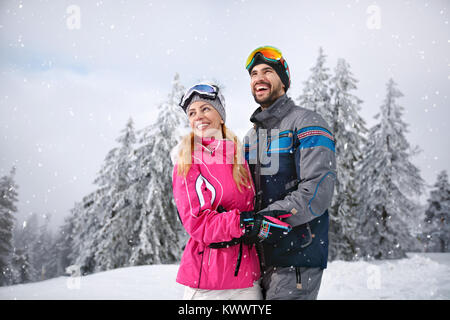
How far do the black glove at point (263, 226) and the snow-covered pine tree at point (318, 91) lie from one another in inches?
614

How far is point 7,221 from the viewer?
84.7 ft

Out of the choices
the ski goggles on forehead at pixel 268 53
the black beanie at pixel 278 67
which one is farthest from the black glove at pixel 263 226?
the ski goggles on forehead at pixel 268 53

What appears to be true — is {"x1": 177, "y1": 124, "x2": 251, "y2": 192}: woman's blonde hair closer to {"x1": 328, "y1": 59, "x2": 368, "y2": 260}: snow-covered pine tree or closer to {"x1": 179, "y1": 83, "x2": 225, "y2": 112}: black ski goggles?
{"x1": 179, "y1": 83, "x2": 225, "y2": 112}: black ski goggles

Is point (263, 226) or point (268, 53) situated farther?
point (268, 53)

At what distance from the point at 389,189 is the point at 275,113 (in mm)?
18730

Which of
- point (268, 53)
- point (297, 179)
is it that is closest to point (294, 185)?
point (297, 179)

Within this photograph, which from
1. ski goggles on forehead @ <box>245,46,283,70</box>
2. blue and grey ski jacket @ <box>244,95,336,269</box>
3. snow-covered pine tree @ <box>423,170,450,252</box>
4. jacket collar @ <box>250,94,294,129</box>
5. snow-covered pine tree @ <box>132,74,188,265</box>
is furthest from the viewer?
snow-covered pine tree @ <box>423,170,450,252</box>

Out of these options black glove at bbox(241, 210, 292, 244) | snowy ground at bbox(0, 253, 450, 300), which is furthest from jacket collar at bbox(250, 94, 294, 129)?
snowy ground at bbox(0, 253, 450, 300)

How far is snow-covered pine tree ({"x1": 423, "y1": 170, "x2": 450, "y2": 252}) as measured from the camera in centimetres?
2806

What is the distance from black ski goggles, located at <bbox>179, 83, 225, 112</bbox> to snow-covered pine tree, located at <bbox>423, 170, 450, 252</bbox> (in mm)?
33815

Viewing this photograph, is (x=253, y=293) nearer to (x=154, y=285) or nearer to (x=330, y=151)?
(x=330, y=151)

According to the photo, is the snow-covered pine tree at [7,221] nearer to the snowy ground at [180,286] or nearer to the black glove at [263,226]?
the snowy ground at [180,286]

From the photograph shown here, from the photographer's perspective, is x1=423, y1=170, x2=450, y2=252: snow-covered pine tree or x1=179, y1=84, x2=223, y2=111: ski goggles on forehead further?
x1=423, y1=170, x2=450, y2=252: snow-covered pine tree

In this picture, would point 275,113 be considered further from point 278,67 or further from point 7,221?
point 7,221
